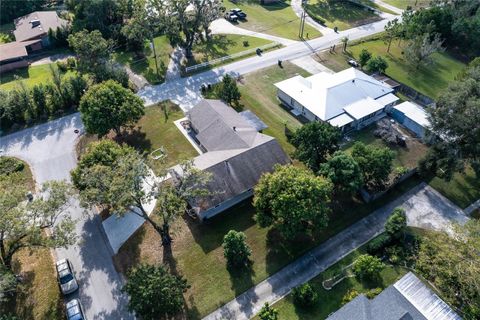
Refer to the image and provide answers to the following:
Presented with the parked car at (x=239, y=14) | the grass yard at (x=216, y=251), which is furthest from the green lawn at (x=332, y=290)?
the parked car at (x=239, y=14)

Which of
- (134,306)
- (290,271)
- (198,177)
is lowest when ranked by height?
(290,271)

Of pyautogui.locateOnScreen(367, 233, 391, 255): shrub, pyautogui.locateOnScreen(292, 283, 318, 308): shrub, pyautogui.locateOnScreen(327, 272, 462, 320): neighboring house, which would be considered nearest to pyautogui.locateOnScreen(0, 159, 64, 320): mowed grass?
pyautogui.locateOnScreen(292, 283, 318, 308): shrub

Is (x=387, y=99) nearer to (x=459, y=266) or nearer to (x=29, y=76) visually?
(x=459, y=266)

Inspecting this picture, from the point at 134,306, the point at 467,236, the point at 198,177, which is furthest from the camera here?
the point at 198,177

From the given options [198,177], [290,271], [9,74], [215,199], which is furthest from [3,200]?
[9,74]

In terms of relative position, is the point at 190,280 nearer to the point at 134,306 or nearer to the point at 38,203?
the point at 134,306
